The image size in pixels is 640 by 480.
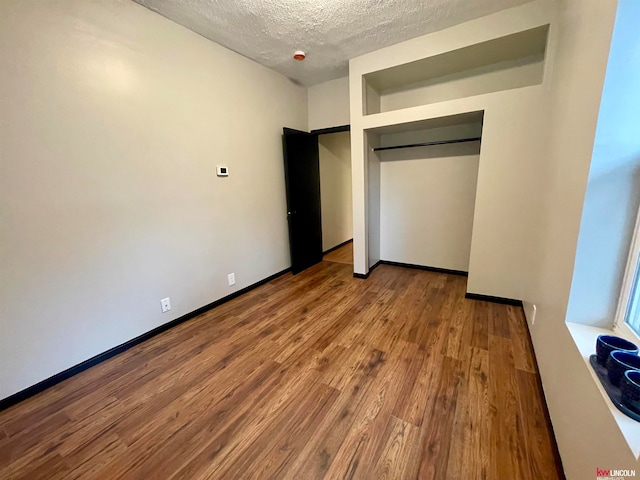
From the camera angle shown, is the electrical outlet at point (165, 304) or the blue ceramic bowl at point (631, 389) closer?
the blue ceramic bowl at point (631, 389)

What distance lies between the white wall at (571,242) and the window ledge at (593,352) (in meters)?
0.02

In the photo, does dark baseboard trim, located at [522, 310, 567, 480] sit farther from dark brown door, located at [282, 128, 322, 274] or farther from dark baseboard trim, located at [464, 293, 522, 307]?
dark brown door, located at [282, 128, 322, 274]

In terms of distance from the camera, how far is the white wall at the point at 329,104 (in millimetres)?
3611

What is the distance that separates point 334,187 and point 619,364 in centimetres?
434

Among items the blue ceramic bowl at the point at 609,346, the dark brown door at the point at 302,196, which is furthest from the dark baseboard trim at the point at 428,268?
the blue ceramic bowl at the point at 609,346

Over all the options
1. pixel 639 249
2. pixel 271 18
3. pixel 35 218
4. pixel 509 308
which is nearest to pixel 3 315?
pixel 35 218

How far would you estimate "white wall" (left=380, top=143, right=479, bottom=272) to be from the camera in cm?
322

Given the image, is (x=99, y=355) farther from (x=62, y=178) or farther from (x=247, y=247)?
(x=247, y=247)

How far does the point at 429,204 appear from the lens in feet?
11.4

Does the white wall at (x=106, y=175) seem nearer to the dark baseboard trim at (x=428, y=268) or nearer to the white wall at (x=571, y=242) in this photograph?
the dark baseboard trim at (x=428, y=268)

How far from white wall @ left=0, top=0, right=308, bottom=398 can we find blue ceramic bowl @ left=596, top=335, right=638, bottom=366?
9.40ft

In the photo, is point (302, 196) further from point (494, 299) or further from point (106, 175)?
point (494, 299)

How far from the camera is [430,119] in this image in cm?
271

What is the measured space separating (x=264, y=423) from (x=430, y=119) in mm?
3044
